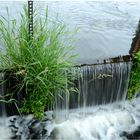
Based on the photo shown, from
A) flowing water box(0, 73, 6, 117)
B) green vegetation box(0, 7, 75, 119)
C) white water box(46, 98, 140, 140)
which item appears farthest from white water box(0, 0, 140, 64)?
flowing water box(0, 73, 6, 117)

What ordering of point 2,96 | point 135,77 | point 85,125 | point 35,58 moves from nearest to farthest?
point 35,58 → point 2,96 → point 85,125 → point 135,77

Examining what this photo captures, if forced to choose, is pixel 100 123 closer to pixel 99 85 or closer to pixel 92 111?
pixel 92 111

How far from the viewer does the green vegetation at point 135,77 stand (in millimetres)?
4762

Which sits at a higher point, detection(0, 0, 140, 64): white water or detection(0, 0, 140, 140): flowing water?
detection(0, 0, 140, 64): white water

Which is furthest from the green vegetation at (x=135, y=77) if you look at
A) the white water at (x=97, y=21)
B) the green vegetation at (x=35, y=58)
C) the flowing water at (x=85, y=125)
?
the green vegetation at (x=35, y=58)

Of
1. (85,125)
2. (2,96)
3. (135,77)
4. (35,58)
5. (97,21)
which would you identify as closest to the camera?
(35,58)

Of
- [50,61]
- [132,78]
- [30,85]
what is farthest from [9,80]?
[132,78]

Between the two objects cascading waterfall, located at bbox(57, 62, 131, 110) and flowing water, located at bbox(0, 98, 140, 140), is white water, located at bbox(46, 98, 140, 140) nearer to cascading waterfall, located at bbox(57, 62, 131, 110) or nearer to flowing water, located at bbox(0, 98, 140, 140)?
flowing water, located at bbox(0, 98, 140, 140)

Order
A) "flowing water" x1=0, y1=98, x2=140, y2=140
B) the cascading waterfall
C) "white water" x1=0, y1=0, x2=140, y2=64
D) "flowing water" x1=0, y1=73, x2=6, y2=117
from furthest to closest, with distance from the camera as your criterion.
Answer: "white water" x1=0, y1=0, x2=140, y2=64 → the cascading waterfall → "flowing water" x1=0, y1=98, x2=140, y2=140 → "flowing water" x1=0, y1=73, x2=6, y2=117

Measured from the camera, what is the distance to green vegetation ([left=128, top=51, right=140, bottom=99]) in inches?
187

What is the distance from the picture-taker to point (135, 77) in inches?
191

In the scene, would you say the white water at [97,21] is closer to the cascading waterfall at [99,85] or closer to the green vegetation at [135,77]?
the cascading waterfall at [99,85]

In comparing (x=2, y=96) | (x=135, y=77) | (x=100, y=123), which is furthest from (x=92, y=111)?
(x=2, y=96)

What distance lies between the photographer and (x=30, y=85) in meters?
3.90
